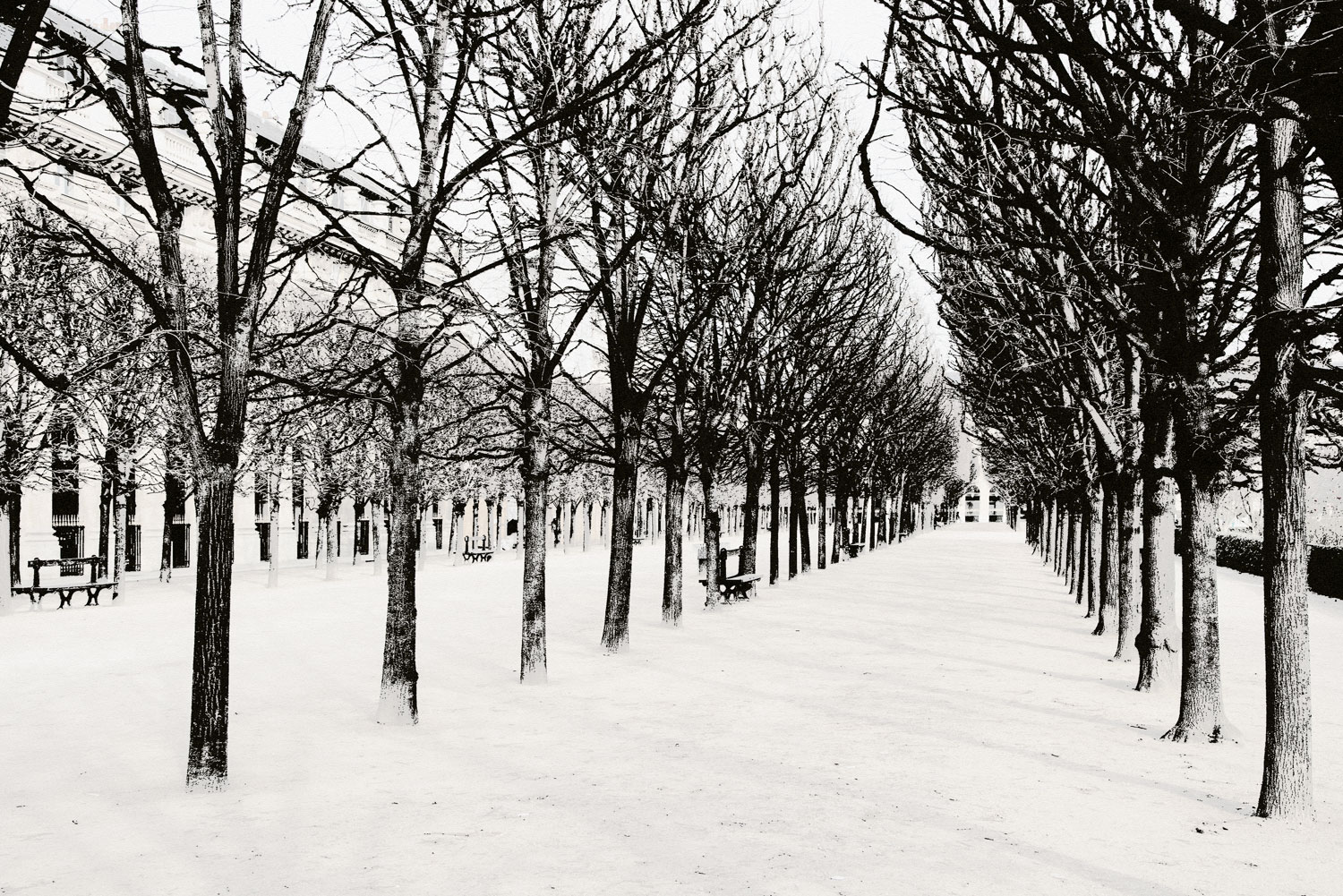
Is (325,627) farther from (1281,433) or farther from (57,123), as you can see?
(1281,433)

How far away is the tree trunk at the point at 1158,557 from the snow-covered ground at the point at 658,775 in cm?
51

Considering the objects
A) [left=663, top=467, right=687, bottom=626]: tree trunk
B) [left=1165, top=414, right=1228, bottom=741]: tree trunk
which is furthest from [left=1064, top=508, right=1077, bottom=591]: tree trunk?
[left=1165, top=414, right=1228, bottom=741]: tree trunk

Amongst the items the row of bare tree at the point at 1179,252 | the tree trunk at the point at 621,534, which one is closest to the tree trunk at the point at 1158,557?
the row of bare tree at the point at 1179,252

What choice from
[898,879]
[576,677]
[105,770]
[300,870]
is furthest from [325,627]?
[898,879]

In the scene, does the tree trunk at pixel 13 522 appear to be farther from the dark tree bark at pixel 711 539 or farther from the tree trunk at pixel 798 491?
the tree trunk at pixel 798 491

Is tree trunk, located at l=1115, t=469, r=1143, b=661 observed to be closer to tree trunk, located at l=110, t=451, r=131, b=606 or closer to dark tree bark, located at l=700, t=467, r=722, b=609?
dark tree bark, located at l=700, t=467, r=722, b=609

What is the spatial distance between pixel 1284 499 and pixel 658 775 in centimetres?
513

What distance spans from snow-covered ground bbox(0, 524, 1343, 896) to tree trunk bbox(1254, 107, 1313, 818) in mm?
423

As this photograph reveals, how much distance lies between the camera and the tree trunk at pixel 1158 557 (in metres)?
11.4

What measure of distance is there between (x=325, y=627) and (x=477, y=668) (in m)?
6.51

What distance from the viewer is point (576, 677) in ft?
41.5

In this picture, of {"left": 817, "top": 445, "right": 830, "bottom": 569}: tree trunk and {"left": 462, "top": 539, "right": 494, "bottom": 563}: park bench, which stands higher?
{"left": 817, "top": 445, "right": 830, "bottom": 569}: tree trunk

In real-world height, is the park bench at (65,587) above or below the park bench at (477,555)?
above

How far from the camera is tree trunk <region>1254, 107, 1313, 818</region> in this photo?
6.64 meters
